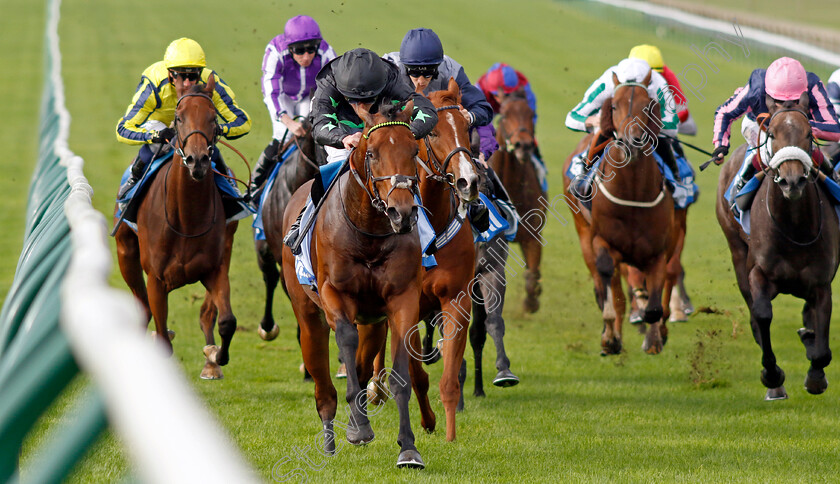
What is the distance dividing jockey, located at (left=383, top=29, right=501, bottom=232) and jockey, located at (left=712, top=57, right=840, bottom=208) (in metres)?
1.89

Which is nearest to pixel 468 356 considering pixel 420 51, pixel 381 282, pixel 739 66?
pixel 420 51

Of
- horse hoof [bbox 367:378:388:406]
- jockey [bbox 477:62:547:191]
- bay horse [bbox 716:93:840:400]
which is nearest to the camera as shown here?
horse hoof [bbox 367:378:388:406]

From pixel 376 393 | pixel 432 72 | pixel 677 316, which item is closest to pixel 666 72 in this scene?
pixel 677 316

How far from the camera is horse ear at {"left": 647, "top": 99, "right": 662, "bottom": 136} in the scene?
8359 mm

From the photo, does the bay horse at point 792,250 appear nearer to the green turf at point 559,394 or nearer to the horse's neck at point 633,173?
the green turf at point 559,394

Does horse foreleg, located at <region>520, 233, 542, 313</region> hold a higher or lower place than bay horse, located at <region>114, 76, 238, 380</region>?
lower

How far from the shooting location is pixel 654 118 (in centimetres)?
841

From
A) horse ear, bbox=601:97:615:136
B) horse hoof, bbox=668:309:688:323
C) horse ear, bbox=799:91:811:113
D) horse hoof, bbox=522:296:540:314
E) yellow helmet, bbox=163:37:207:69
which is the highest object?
horse ear, bbox=799:91:811:113

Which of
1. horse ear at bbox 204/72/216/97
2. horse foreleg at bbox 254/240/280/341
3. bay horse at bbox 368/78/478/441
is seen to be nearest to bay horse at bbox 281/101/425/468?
bay horse at bbox 368/78/478/441

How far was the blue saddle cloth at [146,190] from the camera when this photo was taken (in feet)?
25.9

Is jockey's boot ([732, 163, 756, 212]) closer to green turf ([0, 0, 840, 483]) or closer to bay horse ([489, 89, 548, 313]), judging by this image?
green turf ([0, 0, 840, 483])

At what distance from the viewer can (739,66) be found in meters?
32.8

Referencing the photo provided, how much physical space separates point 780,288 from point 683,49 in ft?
82.9

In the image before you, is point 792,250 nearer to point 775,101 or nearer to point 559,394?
point 775,101
